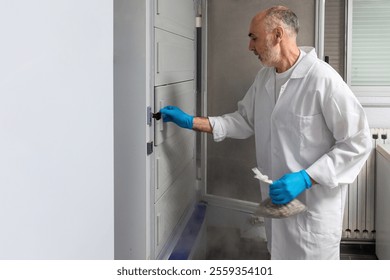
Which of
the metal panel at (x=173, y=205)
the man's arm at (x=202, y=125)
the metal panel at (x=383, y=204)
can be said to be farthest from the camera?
the metal panel at (x=383, y=204)

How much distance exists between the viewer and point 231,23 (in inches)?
101

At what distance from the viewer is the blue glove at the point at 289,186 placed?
1.82 meters

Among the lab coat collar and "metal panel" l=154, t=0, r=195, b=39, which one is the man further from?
"metal panel" l=154, t=0, r=195, b=39

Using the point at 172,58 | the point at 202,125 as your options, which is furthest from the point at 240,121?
the point at 172,58

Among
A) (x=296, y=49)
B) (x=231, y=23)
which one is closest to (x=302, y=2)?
(x=231, y=23)

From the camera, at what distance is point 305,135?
195 cm

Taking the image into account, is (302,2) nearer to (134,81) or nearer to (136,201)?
(134,81)

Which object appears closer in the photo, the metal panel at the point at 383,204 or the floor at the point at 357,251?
the metal panel at the point at 383,204

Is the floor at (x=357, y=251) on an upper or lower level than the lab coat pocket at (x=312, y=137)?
lower
